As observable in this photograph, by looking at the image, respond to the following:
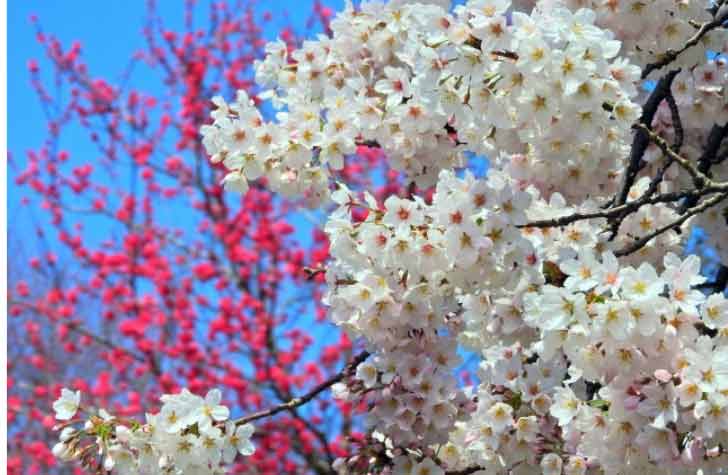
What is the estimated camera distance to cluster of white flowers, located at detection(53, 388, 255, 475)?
217 cm

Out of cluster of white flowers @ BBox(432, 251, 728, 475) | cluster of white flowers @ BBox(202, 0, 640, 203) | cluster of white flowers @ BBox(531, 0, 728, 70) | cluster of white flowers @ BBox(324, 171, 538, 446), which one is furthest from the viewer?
cluster of white flowers @ BBox(531, 0, 728, 70)

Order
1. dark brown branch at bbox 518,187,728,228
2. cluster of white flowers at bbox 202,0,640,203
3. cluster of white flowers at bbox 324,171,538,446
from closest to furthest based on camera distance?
cluster of white flowers at bbox 202,0,640,203 → cluster of white flowers at bbox 324,171,538,446 → dark brown branch at bbox 518,187,728,228

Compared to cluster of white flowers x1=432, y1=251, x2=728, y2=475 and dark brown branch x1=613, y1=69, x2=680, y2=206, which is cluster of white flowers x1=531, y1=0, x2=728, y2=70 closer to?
dark brown branch x1=613, y1=69, x2=680, y2=206

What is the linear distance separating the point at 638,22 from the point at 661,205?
52 centimetres

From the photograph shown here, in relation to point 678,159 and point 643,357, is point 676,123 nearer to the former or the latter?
point 678,159

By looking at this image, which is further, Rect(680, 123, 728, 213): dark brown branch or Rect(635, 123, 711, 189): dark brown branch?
Rect(680, 123, 728, 213): dark brown branch

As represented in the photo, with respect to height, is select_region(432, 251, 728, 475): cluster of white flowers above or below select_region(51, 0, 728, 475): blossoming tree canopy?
below

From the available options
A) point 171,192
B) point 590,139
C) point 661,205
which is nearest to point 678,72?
point 661,205

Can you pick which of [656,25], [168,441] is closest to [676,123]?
[656,25]

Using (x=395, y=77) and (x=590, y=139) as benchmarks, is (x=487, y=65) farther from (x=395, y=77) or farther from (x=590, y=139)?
(x=395, y=77)

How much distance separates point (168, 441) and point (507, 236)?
0.81 meters

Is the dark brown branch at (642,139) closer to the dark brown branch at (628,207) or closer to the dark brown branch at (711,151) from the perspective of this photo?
the dark brown branch at (711,151)

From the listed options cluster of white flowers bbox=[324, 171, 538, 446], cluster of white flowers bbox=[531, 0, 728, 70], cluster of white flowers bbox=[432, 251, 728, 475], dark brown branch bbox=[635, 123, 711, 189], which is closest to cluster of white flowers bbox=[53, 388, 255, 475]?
cluster of white flowers bbox=[324, 171, 538, 446]

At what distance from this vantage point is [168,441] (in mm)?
2174
